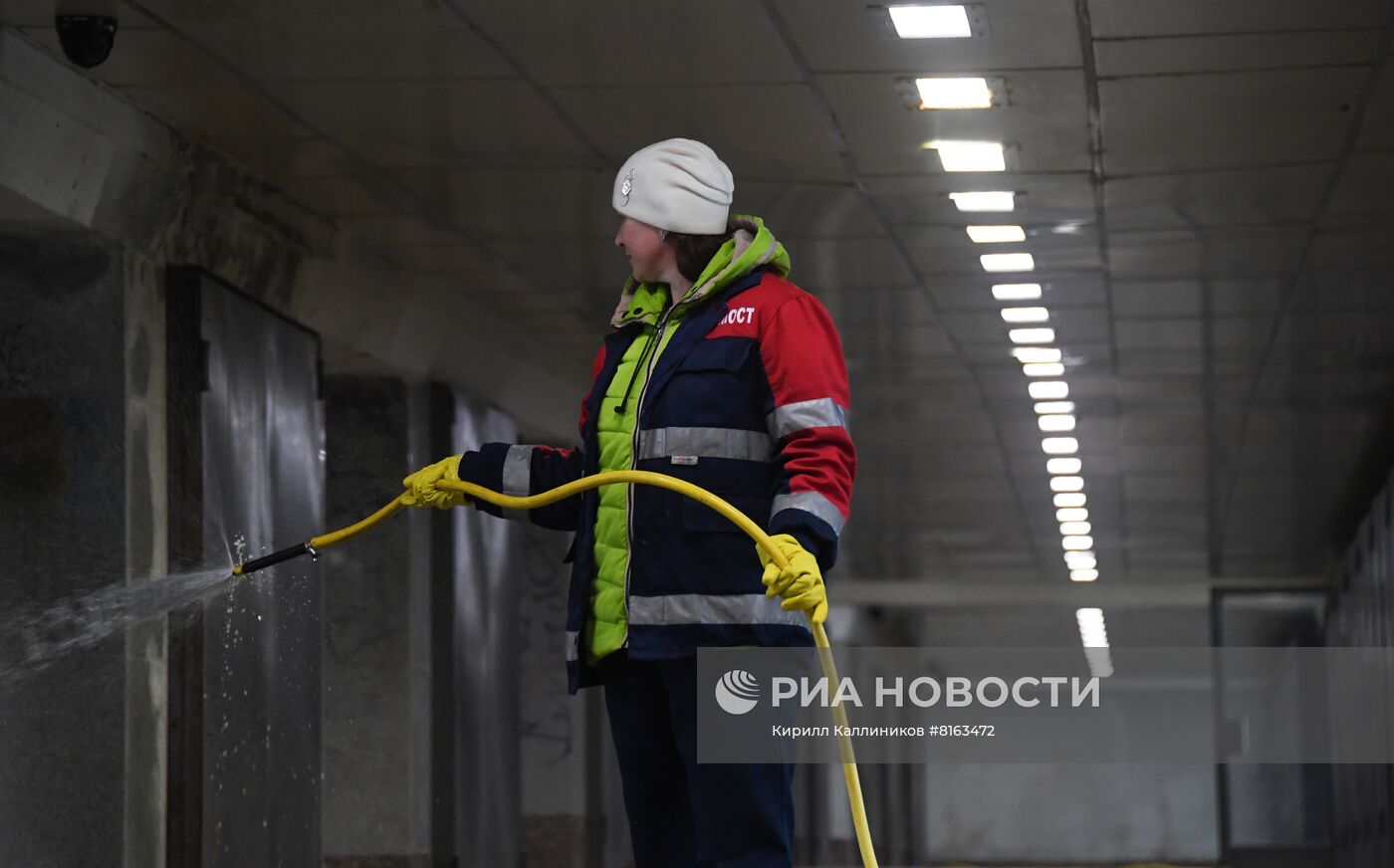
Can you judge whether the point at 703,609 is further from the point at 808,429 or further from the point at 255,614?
the point at 255,614

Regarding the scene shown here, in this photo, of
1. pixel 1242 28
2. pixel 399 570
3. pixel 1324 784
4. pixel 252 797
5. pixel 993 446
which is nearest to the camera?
pixel 1242 28

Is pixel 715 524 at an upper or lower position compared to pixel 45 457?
lower

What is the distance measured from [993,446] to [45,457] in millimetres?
9346

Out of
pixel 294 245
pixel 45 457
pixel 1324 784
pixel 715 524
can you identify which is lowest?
pixel 1324 784

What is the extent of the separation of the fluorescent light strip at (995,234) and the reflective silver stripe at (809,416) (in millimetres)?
5462

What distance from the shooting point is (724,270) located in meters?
4.12

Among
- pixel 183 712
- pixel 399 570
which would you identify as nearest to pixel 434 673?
pixel 399 570

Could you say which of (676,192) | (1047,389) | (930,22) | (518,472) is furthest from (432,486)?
(1047,389)

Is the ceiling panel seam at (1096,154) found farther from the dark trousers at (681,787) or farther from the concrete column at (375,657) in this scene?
the concrete column at (375,657)

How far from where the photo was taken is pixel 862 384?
13523mm

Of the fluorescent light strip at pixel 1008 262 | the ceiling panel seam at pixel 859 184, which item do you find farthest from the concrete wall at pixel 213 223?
the fluorescent light strip at pixel 1008 262

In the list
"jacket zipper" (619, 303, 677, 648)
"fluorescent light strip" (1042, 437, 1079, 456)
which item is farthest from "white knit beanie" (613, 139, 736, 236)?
"fluorescent light strip" (1042, 437, 1079, 456)

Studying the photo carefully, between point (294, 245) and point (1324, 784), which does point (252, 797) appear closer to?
point (294, 245)

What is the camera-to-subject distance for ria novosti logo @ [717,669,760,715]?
3.93m
